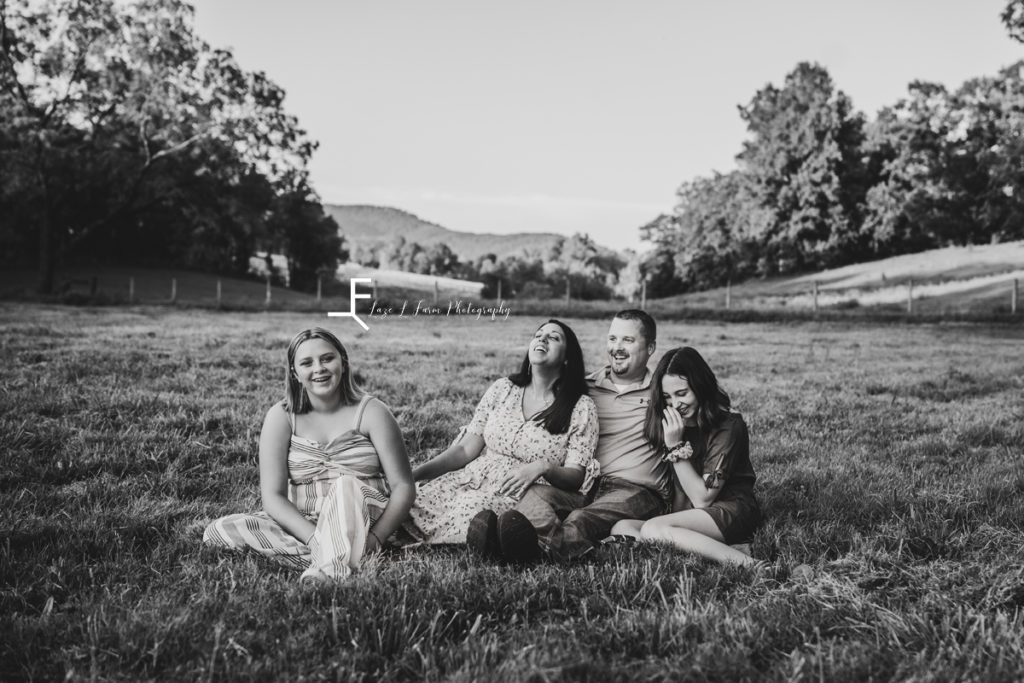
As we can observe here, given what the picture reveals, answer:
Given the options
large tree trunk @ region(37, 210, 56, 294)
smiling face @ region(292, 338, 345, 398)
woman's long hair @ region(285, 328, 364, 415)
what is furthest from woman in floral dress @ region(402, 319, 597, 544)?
large tree trunk @ region(37, 210, 56, 294)

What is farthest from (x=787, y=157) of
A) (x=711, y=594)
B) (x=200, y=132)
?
(x=711, y=594)

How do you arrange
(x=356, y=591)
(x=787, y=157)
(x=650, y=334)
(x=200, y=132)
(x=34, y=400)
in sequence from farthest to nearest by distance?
(x=787, y=157) < (x=200, y=132) < (x=34, y=400) < (x=650, y=334) < (x=356, y=591)

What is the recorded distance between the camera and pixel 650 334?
4.54 metres

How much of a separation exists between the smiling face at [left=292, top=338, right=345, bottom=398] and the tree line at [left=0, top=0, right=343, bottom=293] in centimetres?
2638

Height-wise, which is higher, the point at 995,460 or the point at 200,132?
the point at 200,132

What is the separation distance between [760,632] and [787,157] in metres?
50.6

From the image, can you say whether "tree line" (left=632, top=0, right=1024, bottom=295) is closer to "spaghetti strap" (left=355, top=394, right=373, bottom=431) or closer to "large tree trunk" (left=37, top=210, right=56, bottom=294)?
"large tree trunk" (left=37, top=210, right=56, bottom=294)

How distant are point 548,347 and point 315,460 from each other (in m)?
1.40

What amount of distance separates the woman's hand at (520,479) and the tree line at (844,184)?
4362 cm

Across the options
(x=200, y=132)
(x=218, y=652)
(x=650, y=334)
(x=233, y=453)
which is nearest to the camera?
(x=218, y=652)

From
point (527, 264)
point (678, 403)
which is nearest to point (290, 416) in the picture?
point (678, 403)

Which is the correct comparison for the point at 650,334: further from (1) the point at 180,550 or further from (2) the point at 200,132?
(2) the point at 200,132

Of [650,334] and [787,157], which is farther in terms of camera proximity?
[787,157]

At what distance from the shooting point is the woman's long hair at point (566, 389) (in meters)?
4.29
